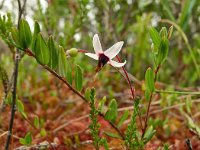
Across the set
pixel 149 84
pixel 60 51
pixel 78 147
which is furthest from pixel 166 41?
pixel 78 147

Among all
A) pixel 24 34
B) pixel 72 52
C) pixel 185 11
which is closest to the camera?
pixel 24 34

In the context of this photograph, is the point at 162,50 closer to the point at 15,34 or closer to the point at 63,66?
the point at 63,66

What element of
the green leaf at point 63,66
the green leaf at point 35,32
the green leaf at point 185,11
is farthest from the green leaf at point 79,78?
the green leaf at point 185,11

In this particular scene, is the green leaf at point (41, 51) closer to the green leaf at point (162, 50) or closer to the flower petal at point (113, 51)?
the flower petal at point (113, 51)

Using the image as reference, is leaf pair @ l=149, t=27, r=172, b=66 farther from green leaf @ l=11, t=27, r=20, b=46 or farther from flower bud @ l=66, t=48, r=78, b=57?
green leaf @ l=11, t=27, r=20, b=46

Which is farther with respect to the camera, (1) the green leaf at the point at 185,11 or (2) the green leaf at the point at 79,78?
(1) the green leaf at the point at 185,11

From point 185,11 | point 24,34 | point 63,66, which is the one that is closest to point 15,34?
point 24,34

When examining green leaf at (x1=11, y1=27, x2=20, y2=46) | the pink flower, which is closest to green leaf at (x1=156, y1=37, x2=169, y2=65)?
the pink flower

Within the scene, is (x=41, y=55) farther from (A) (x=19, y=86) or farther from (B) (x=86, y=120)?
(A) (x=19, y=86)
